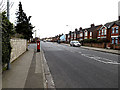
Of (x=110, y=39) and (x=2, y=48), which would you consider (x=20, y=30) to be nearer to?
(x=2, y=48)

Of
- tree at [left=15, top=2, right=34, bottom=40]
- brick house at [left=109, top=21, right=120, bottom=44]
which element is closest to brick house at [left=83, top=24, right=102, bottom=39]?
brick house at [left=109, top=21, right=120, bottom=44]

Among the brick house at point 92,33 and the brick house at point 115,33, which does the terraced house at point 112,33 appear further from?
the brick house at point 92,33

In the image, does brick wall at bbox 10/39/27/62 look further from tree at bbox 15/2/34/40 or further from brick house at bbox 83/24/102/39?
brick house at bbox 83/24/102/39

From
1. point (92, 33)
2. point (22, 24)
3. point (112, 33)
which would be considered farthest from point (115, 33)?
point (22, 24)

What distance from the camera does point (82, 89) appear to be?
4449mm

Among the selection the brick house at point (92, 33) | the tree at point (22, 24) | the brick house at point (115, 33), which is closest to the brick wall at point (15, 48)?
the tree at point (22, 24)

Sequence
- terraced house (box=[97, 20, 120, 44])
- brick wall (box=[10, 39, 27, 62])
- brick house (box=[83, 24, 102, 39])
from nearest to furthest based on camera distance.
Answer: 1. brick wall (box=[10, 39, 27, 62])
2. terraced house (box=[97, 20, 120, 44])
3. brick house (box=[83, 24, 102, 39])

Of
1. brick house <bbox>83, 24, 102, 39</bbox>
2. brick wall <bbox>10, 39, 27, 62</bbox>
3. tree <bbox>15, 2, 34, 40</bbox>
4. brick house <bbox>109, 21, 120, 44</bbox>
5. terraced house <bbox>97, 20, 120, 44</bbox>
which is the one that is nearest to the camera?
brick wall <bbox>10, 39, 27, 62</bbox>

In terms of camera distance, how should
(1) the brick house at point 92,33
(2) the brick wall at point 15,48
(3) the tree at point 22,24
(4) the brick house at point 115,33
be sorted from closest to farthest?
1. (2) the brick wall at point 15,48
2. (3) the tree at point 22,24
3. (4) the brick house at point 115,33
4. (1) the brick house at point 92,33

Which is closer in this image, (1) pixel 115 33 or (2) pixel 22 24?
(2) pixel 22 24

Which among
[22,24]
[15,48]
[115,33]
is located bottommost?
[15,48]

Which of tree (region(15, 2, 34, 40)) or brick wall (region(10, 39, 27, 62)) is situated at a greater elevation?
tree (region(15, 2, 34, 40))

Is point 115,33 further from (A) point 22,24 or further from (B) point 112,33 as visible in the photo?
(A) point 22,24

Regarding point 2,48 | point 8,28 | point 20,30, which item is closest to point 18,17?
point 20,30
